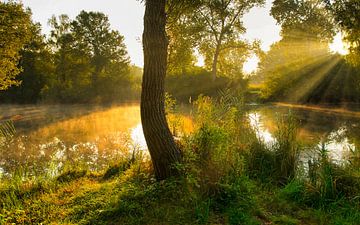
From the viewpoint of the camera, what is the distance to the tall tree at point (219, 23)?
105ft

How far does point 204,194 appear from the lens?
455cm

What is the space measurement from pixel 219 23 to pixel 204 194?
101 ft

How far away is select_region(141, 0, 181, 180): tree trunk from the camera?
4.90 meters

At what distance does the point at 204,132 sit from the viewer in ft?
16.2

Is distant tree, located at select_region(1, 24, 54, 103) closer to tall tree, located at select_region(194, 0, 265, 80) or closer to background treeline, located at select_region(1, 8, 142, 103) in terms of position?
background treeline, located at select_region(1, 8, 142, 103)

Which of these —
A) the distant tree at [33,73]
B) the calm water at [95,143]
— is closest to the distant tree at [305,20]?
the calm water at [95,143]

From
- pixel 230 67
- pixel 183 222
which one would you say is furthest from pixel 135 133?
pixel 230 67

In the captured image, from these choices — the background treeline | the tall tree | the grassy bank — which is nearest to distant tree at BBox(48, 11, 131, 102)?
the background treeline

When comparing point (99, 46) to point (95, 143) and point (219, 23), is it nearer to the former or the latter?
point (219, 23)

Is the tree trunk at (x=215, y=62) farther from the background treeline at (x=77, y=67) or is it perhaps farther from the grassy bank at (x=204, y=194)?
the grassy bank at (x=204, y=194)

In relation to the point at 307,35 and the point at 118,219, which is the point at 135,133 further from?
Result: the point at 307,35

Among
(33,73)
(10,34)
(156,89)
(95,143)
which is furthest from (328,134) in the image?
(33,73)

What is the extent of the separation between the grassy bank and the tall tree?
27055 mm

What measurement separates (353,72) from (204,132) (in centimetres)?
2386
